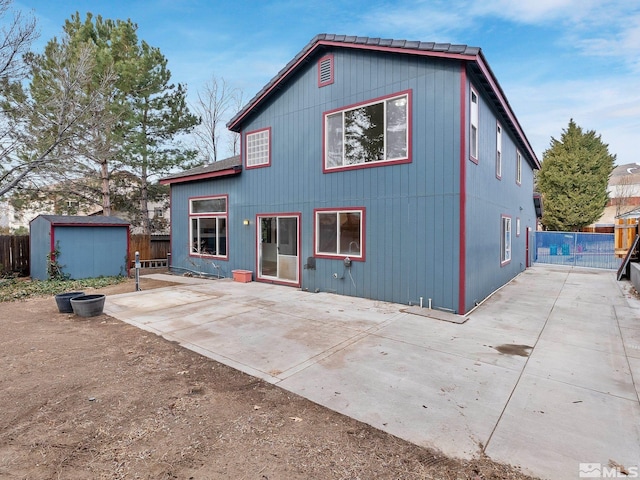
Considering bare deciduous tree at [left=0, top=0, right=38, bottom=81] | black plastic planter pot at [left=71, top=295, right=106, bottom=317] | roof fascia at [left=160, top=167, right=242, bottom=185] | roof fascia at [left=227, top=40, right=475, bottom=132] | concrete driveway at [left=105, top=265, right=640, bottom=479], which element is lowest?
concrete driveway at [left=105, top=265, right=640, bottom=479]

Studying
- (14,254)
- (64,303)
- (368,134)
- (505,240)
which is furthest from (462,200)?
(14,254)

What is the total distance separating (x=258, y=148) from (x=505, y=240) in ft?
27.8

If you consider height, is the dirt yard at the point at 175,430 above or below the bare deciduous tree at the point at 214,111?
below

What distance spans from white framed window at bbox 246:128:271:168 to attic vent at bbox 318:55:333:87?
2269 millimetres

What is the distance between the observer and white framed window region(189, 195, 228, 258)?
11383mm

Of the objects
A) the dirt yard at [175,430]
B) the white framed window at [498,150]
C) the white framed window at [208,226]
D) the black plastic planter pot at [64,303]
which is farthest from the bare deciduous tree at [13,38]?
the white framed window at [498,150]

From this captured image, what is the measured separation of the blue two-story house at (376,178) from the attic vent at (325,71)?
3cm

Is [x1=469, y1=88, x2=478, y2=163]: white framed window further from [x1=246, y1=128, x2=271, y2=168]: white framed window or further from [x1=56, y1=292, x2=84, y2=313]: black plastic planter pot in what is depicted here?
[x1=56, y1=292, x2=84, y2=313]: black plastic planter pot

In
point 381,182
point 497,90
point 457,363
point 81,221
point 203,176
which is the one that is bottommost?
point 457,363

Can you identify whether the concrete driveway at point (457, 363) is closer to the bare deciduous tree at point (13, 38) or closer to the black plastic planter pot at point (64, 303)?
the black plastic planter pot at point (64, 303)

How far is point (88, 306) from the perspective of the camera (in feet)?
20.4

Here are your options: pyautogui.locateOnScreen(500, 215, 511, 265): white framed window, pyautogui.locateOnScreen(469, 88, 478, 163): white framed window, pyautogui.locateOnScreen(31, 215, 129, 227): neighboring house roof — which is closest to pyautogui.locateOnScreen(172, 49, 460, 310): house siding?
pyautogui.locateOnScreen(469, 88, 478, 163): white framed window

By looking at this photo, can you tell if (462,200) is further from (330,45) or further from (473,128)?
(330,45)

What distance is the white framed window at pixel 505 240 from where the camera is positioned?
9.90 meters
